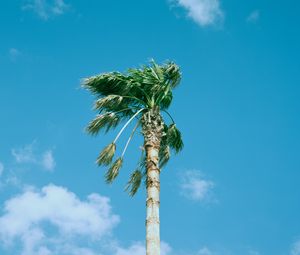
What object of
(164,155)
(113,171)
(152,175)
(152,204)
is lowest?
(152,204)

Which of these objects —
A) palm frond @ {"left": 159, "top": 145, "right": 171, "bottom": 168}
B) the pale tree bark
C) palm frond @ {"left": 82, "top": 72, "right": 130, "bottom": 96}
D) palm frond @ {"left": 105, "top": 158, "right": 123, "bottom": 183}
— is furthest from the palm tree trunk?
palm frond @ {"left": 82, "top": 72, "right": 130, "bottom": 96}

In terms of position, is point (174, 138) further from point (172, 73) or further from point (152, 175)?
point (152, 175)

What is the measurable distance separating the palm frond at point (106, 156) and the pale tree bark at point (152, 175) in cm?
129

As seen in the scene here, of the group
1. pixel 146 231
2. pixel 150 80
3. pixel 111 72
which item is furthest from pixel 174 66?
pixel 146 231

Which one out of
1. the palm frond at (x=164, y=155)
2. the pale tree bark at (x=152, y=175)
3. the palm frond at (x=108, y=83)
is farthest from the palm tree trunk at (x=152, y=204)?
the palm frond at (x=108, y=83)

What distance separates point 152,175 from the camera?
16562 millimetres

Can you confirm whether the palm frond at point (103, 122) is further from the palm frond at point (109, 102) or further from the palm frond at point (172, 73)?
the palm frond at point (172, 73)

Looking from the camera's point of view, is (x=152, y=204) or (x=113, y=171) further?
(x=113, y=171)

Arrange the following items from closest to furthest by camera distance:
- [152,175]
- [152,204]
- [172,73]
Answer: [152,204] < [152,175] < [172,73]

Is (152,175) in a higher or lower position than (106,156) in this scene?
lower

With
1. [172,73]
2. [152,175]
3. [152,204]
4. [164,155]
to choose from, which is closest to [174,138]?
[164,155]

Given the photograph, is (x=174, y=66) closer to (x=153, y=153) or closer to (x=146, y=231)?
(x=153, y=153)

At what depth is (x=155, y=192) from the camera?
16250 millimetres

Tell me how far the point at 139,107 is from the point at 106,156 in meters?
2.14
